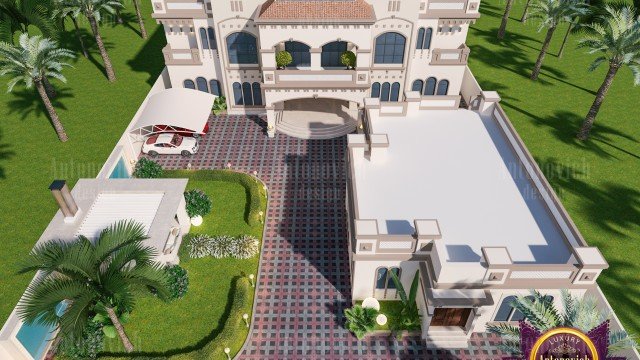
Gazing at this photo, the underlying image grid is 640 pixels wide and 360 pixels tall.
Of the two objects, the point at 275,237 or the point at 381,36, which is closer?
the point at 275,237

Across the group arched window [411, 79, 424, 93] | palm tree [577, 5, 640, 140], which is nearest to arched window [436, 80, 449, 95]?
arched window [411, 79, 424, 93]

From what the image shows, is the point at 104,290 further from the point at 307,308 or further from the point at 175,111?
the point at 175,111

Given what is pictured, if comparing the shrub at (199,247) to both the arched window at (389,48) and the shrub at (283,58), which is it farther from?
the arched window at (389,48)

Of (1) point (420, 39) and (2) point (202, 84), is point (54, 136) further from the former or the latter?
(1) point (420, 39)

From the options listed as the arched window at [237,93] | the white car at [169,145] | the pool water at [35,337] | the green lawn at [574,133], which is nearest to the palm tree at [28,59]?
the white car at [169,145]

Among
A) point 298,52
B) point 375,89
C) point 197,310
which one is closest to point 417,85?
point 375,89

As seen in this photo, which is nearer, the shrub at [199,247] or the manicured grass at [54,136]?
the shrub at [199,247]

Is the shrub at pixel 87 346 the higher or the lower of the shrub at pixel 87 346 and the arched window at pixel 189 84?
the lower

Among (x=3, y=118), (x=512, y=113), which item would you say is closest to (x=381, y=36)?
(x=512, y=113)
